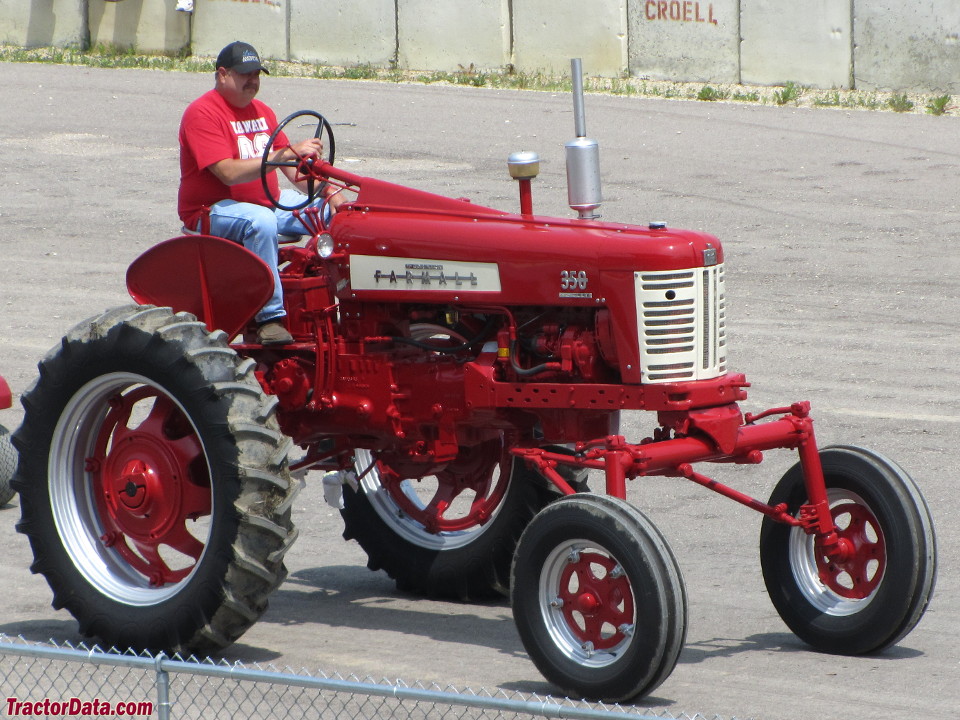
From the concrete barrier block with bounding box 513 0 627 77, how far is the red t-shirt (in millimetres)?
15918

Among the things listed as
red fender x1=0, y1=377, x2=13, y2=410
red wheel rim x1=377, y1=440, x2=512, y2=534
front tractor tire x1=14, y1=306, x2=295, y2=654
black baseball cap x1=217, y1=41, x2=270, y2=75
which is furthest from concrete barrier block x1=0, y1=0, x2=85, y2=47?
front tractor tire x1=14, y1=306, x2=295, y2=654

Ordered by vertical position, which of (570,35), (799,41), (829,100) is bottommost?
(829,100)

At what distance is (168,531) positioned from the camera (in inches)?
249

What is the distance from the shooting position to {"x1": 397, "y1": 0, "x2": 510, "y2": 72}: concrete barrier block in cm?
2284

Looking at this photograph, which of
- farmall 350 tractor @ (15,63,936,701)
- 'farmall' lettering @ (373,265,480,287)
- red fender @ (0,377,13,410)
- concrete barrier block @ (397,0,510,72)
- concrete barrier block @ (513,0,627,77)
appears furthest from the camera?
concrete barrier block @ (397,0,510,72)

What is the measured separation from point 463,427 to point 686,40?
16660mm

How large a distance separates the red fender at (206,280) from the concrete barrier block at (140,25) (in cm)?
1796

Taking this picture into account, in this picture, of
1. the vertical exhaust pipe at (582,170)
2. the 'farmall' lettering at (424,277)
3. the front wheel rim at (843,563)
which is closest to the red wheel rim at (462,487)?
the 'farmall' lettering at (424,277)

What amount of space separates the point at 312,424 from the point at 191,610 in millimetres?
1111

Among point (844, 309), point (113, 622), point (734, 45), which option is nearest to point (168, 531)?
point (113, 622)

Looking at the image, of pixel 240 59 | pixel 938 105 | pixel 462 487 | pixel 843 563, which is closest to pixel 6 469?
pixel 462 487

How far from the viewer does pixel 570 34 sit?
22.6m

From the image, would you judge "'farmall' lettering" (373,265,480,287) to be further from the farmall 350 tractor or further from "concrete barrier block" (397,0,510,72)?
"concrete barrier block" (397,0,510,72)

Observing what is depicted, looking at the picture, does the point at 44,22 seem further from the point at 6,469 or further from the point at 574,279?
the point at 574,279
